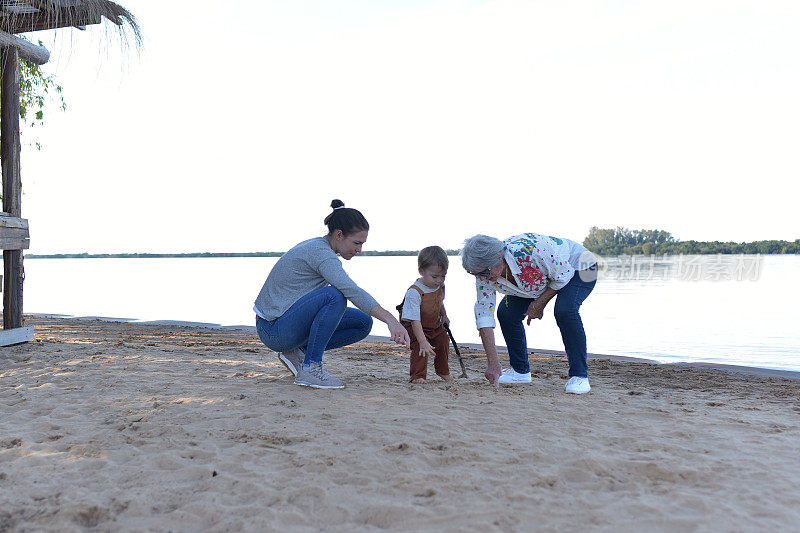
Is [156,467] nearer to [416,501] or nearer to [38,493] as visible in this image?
[38,493]

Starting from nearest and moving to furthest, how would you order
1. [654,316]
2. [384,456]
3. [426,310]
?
[384,456], [426,310], [654,316]

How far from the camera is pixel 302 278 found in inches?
149

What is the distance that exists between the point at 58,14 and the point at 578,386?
592cm

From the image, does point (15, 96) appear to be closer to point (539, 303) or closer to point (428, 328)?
point (428, 328)

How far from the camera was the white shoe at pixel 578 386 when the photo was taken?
3828mm

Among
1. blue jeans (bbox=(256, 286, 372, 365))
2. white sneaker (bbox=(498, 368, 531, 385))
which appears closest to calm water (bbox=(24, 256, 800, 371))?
white sneaker (bbox=(498, 368, 531, 385))

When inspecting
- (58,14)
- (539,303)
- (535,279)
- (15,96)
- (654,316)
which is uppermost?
(58,14)

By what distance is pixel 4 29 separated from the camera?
241 inches

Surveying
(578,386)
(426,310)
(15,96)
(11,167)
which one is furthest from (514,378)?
(15,96)

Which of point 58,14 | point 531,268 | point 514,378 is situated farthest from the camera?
point 58,14

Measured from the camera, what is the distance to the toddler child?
13.0ft

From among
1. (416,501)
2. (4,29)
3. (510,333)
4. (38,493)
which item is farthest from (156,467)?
(4,29)

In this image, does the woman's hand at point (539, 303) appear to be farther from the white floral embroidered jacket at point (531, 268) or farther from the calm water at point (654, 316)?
the calm water at point (654, 316)

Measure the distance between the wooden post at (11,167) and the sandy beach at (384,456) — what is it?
221 centimetres
